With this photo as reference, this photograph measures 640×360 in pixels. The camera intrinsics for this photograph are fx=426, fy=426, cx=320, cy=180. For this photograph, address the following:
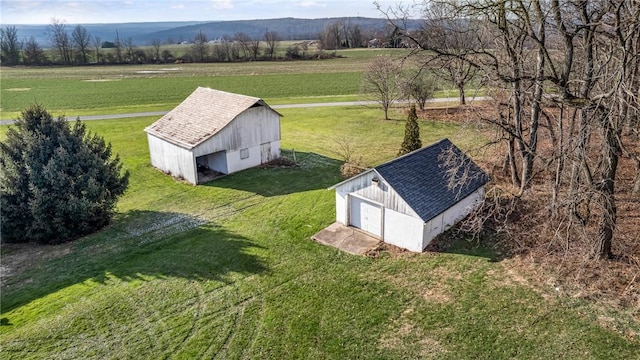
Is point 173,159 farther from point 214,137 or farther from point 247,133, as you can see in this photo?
point 247,133

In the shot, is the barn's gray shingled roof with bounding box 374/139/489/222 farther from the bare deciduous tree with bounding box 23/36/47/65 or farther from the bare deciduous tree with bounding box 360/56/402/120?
the bare deciduous tree with bounding box 23/36/47/65

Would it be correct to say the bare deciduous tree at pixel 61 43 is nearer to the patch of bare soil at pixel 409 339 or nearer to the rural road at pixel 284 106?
the rural road at pixel 284 106

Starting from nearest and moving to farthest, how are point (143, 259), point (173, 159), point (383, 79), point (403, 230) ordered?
1. point (403, 230)
2. point (143, 259)
3. point (173, 159)
4. point (383, 79)

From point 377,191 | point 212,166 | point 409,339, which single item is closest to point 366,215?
point 377,191

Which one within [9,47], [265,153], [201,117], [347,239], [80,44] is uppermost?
[80,44]

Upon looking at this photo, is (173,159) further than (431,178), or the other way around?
(173,159)

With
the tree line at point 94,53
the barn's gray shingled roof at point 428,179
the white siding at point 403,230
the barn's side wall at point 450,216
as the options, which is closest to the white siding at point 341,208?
the white siding at point 403,230

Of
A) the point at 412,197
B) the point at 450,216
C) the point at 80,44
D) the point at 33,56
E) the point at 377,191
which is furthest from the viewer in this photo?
the point at 80,44
